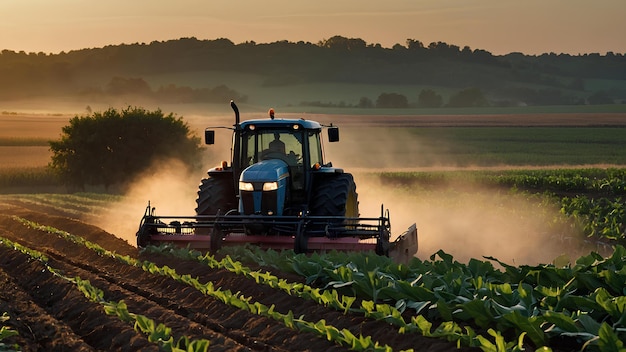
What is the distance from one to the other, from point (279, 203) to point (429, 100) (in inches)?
4268

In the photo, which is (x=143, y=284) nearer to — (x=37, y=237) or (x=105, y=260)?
(x=105, y=260)

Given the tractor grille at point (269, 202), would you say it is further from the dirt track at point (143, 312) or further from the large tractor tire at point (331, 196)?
the dirt track at point (143, 312)

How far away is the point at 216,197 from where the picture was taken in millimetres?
18000

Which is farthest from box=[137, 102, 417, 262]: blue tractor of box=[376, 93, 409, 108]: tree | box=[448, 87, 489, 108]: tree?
box=[448, 87, 489, 108]: tree

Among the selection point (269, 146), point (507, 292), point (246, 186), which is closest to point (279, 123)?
point (269, 146)

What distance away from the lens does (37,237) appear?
23.0m

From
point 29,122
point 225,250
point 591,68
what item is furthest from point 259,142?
point 591,68

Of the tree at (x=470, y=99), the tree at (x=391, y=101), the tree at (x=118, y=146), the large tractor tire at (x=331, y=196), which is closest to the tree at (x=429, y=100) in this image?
the tree at (x=470, y=99)

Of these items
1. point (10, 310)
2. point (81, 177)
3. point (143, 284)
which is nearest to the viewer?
point (10, 310)

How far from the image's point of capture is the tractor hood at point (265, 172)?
16.8 m

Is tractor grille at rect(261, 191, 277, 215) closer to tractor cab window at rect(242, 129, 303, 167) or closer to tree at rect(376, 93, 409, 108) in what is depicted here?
tractor cab window at rect(242, 129, 303, 167)

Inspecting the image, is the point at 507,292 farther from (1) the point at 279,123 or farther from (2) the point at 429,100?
(2) the point at 429,100

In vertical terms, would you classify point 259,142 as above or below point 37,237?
above

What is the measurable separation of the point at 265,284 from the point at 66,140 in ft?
143
